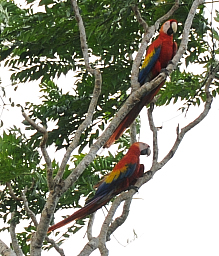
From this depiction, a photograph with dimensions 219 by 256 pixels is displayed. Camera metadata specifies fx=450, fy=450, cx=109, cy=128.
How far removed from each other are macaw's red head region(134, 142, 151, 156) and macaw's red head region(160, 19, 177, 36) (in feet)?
1.54

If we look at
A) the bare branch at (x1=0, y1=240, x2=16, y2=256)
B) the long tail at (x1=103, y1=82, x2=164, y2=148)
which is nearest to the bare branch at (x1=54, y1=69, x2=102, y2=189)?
the long tail at (x1=103, y1=82, x2=164, y2=148)

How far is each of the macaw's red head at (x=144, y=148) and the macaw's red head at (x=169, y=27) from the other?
0.47 m

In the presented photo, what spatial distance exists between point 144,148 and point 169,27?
502 mm

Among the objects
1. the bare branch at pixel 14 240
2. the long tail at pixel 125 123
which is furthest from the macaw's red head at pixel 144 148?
the bare branch at pixel 14 240

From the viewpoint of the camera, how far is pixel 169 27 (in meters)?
1.83

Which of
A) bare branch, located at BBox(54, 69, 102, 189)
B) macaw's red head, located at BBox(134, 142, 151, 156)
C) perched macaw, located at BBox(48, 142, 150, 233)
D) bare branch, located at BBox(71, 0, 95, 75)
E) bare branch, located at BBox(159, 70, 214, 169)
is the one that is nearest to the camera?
bare branch, located at BBox(54, 69, 102, 189)

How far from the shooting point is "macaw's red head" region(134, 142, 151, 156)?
178 centimetres

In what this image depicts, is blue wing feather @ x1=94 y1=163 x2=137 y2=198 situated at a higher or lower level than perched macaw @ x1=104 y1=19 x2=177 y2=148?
lower

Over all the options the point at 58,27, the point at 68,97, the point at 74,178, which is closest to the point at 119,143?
the point at 68,97

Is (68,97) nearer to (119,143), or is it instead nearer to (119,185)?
(119,143)

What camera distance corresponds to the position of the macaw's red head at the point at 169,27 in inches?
70.6

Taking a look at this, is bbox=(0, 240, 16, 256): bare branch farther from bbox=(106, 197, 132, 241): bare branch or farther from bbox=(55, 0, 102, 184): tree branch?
bbox=(55, 0, 102, 184): tree branch

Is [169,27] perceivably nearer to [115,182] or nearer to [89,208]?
[115,182]

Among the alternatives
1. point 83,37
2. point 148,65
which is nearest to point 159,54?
point 148,65
